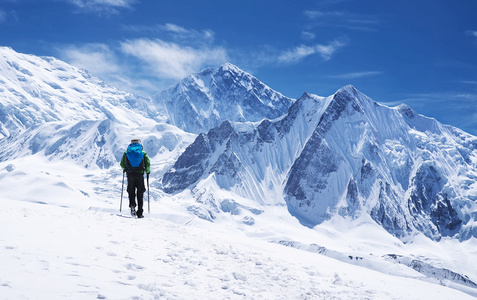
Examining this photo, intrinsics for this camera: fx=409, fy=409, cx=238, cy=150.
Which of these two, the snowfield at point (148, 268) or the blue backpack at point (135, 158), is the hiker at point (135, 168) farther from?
the snowfield at point (148, 268)

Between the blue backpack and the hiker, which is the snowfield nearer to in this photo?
the hiker

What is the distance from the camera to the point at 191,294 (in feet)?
36.3

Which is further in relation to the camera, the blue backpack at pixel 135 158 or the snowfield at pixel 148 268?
the blue backpack at pixel 135 158

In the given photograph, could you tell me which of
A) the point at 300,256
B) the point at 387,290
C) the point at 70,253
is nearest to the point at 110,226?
the point at 70,253

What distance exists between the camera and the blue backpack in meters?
21.2

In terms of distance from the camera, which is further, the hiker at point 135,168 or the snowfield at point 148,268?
the hiker at point 135,168

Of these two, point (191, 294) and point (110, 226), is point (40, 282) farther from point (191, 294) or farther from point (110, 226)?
point (110, 226)

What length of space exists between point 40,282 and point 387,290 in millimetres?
12105

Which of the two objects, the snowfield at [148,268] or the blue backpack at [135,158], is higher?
the blue backpack at [135,158]

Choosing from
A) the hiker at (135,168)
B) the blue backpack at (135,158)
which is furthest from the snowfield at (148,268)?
the blue backpack at (135,158)

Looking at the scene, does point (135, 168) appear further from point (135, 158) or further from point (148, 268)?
point (148, 268)

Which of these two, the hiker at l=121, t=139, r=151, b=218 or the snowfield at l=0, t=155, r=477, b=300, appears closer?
the snowfield at l=0, t=155, r=477, b=300

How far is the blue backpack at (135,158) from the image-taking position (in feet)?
69.5

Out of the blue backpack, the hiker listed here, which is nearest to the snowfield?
the hiker
